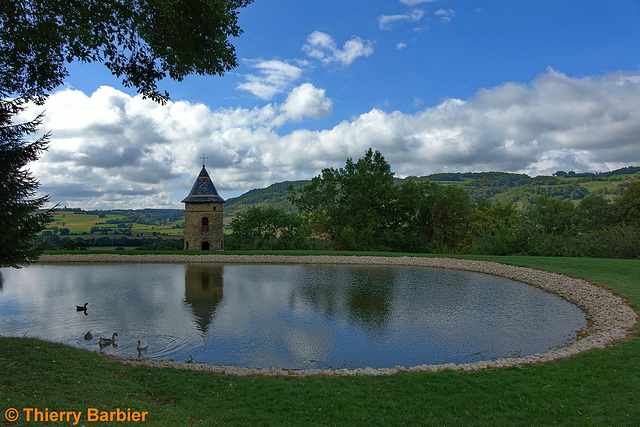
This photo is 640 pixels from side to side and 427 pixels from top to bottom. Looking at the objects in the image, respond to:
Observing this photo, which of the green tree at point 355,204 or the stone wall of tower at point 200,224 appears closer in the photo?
the stone wall of tower at point 200,224

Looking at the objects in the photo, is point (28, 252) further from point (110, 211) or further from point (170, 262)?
point (110, 211)

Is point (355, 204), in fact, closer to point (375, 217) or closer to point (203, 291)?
point (375, 217)

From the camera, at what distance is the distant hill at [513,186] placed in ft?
247

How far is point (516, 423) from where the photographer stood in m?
4.85

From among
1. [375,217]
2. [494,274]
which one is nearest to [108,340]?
[494,274]

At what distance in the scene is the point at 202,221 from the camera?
33.1 m

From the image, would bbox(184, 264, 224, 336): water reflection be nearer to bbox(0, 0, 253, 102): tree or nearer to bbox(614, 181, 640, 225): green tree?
bbox(0, 0, 253, 102): tree

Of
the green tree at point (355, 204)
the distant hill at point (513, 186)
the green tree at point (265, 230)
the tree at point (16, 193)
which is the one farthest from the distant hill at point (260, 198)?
the tree at point (16, 193)

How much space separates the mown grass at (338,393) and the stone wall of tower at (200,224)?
25800 millimetres

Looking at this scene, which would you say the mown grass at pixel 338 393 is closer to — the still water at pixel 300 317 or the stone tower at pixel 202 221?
the still water at pixel 300 317

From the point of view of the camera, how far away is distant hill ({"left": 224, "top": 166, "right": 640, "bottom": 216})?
7525 centimetres

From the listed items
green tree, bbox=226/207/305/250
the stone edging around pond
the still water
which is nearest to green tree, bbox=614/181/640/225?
the stone edging around pond

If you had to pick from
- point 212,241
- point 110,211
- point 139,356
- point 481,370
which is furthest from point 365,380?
point 110,211

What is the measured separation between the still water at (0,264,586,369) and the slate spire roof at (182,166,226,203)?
43.6ft
